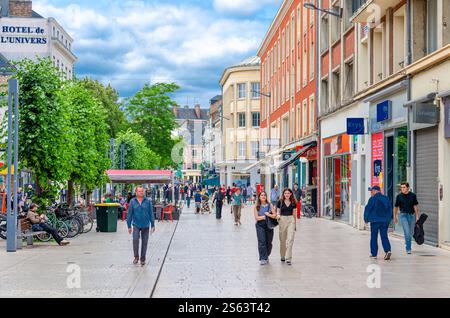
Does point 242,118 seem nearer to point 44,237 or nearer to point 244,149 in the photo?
point 244,149

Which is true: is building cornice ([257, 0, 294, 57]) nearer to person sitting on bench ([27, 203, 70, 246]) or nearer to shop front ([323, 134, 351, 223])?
shop front ([323, 134, 351, 223])

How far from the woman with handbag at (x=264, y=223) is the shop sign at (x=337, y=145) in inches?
682

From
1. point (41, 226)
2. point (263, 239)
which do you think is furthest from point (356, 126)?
point (263, 239)

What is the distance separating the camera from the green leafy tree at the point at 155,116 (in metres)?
68.4

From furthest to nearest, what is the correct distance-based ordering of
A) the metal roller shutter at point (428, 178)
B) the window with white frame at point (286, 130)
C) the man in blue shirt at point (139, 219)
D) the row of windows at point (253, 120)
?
the row of windows at point (253, 120) → the window with white frame at point (286, 130) → the metal roller shutter at point (428, 178) → the man in blue shirt at point (139, 219)

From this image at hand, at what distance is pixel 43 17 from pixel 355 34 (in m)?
65.9

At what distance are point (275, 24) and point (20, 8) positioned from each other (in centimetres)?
3591

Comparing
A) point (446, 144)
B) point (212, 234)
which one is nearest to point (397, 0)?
point (446, 144)

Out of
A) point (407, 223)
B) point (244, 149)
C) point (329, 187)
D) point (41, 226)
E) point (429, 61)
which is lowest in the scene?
point (41, 226)

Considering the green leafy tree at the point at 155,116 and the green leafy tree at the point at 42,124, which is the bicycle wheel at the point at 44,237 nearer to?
the green leafy tree at the point at 42,124

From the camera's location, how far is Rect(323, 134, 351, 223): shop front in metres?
34.6

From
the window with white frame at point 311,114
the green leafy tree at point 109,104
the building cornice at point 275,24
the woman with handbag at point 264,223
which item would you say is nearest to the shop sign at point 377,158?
the woman with handbag at point 264,223

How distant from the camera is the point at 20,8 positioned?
86.7 meters
